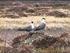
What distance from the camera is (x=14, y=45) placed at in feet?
61.0

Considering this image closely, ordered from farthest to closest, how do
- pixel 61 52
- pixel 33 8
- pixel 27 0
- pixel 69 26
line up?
pixel 27 0
pixel 33 8
pixel 69 26
pixel 61 52

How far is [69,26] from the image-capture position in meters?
27.2

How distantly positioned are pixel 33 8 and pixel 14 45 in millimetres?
24658

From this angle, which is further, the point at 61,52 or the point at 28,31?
the point at 28,31

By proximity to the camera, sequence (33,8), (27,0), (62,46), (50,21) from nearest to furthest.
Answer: (62,46) < (50,21) < (33,8) < (27,0)

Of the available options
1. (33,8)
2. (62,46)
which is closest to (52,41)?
(62,46)

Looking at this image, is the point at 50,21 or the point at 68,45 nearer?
the point at 68,45

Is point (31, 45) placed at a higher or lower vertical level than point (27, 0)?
higher

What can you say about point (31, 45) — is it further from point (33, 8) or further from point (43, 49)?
point (33, 8)

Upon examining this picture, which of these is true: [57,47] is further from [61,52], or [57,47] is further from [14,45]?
[14,45]

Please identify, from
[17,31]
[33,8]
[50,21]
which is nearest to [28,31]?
[17,31]

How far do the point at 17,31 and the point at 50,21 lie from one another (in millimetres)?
5754

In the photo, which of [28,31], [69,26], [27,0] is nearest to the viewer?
[28,31]

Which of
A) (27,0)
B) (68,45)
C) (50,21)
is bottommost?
(27,0)
